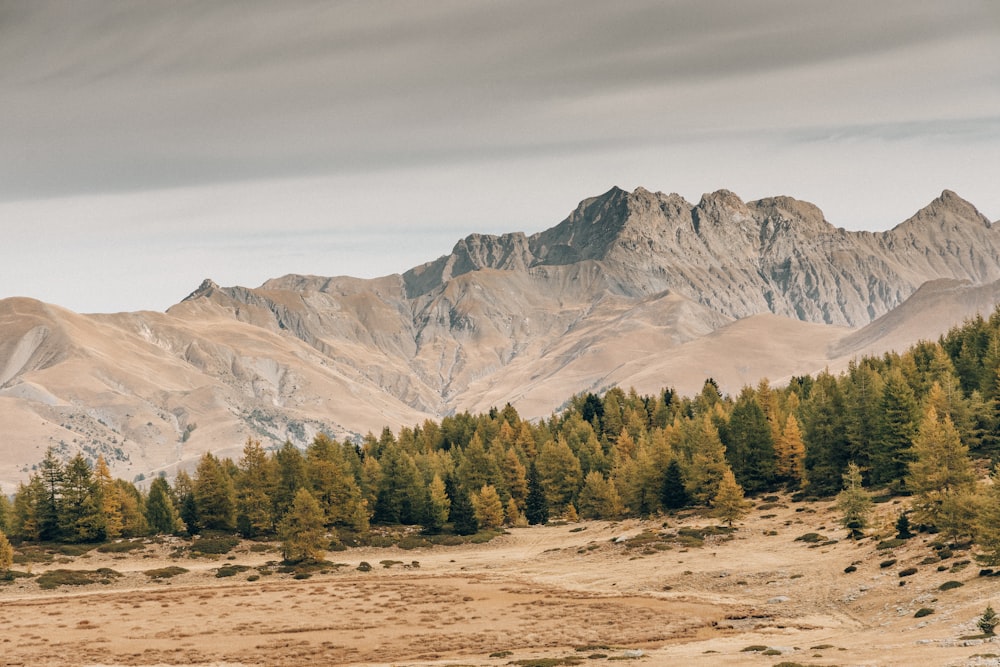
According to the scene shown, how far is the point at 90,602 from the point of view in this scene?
83625 mm

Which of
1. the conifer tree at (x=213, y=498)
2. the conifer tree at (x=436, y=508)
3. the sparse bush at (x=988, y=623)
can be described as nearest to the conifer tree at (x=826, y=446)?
the conifer tree at (x=436, y=508)

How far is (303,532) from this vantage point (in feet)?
349

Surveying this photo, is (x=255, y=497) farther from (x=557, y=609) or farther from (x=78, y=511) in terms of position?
(x=557, y=609)

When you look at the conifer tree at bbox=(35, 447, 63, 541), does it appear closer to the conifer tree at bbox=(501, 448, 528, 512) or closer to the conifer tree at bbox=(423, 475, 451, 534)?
the conifer tree at bbox=(423, 475, 451, 534)

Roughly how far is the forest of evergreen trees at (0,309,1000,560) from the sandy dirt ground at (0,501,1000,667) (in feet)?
40.1

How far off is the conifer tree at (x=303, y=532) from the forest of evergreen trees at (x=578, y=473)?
1.12ft

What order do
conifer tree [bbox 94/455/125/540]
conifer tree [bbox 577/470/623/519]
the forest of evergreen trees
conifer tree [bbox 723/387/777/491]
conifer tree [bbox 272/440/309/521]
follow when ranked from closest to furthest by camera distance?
the forest of evergreen trees
conifer tree [bbox 94/455/125/540]
conifer tree [bbox 272/440/309/521]
conifer tree [bbox 723/387/777/491]
conifer tree [bbox 577/470/623/519]

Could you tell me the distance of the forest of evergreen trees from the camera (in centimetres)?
11500

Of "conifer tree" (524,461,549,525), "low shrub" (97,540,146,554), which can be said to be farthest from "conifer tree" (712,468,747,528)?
"low shrub" (97,540,146,554)

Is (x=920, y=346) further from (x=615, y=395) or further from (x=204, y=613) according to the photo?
(x=204, y=613)

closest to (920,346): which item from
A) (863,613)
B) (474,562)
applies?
(474,562)

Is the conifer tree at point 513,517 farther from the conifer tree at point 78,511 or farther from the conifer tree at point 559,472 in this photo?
the conifer tree at point 78,511

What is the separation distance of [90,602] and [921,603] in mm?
71555

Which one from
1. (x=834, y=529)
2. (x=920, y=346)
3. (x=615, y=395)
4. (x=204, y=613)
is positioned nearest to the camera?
(x=204, y=613)
